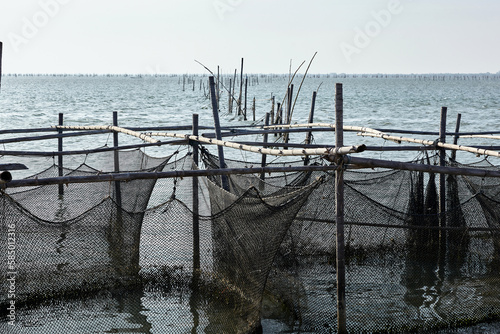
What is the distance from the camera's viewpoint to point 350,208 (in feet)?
17.1

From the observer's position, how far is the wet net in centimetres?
448

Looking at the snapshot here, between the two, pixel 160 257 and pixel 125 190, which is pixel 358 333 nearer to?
pixel 160 257

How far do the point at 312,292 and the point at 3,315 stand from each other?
2.67 metres

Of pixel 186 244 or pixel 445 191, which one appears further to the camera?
pixel 445 191

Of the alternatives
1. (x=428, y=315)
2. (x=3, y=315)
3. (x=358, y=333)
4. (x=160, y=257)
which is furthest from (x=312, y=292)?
(x=3, y=315)

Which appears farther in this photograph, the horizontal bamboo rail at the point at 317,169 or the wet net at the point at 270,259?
the wet net at the point at 270,259

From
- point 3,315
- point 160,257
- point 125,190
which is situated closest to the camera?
point 3,315

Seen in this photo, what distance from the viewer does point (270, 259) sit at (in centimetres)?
422

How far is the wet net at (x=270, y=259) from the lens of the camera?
14.7ft

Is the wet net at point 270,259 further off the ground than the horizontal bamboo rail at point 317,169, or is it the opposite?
the horizontal bamboo rail at point 317,169

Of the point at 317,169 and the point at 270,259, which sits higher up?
the point at 317,169

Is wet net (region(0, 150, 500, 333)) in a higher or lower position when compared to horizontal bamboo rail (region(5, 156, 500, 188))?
lower

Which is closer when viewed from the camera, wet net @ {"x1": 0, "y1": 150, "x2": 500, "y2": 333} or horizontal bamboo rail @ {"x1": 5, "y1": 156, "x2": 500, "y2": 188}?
horizontal bamboo rail @ {"x1": 5, "y1": 156, "x2": 500, "y2": 188}

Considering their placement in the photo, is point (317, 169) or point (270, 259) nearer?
point (270, 259)
